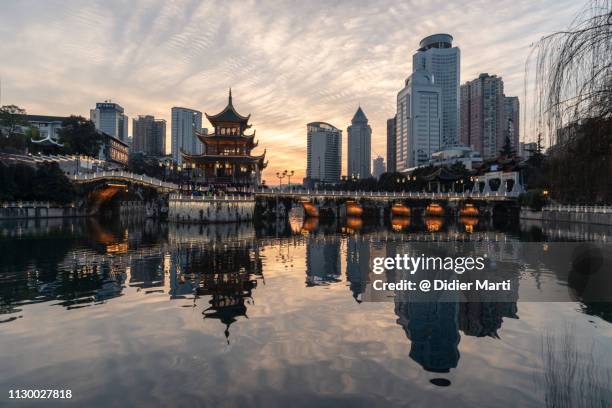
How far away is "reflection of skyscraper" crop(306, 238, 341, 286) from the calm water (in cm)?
113

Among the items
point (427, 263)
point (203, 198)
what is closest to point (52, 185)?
point (203, 198)

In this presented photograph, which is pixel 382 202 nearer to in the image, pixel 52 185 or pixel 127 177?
pixel 127 177

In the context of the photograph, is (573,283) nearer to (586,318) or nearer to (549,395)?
(586,318)

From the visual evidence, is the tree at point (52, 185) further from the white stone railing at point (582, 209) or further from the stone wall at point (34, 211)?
the white stone railing at point (582, 209)

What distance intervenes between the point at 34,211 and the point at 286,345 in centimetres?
6410

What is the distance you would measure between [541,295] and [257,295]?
1018 cm

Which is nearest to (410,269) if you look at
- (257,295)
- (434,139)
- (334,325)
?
(257,295)

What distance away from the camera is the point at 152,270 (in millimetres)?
18891

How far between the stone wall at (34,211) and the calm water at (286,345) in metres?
49.4

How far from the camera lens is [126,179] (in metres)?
59.2

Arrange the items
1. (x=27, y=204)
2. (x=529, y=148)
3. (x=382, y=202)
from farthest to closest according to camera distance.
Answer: (x=529, y=148), (x=382, y=202), (x=27, y=204)

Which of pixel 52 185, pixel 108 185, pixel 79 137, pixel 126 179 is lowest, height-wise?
pixel 52 185

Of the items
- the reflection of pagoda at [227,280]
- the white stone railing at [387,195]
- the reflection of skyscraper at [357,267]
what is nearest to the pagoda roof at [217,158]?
the white stone railing at [387,195]

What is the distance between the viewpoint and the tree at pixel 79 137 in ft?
258
